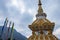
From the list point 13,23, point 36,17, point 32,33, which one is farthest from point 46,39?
point 13,23

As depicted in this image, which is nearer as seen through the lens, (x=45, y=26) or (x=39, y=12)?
(x=45, y=26)

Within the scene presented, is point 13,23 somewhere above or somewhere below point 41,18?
below

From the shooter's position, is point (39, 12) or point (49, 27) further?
point (39, 12)

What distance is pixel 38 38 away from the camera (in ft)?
107

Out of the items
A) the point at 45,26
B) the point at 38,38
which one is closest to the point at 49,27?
the point at 45,26

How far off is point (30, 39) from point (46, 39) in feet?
10.2

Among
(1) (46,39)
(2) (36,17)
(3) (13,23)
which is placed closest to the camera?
(3) (13,23)

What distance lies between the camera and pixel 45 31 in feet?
110

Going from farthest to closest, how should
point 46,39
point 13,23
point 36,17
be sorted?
point 36,17, point 46,39, point 13,23

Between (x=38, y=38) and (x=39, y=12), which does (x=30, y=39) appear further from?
(x=39, y=12)

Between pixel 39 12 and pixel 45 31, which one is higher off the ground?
pixel 39 12

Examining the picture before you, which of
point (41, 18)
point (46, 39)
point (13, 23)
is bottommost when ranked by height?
point (46, 39)

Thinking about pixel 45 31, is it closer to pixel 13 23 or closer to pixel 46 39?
pixel 46 39

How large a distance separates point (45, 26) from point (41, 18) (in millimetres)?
2145
